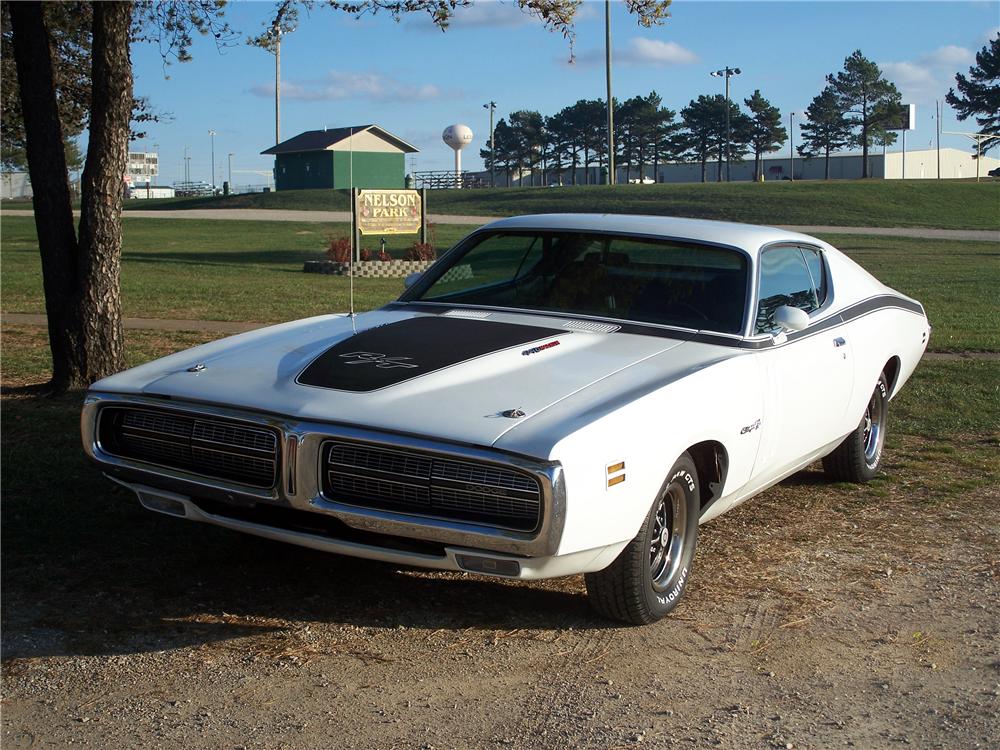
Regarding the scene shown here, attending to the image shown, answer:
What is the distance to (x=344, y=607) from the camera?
4617 mm

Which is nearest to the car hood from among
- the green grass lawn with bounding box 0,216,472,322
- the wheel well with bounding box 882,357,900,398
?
the wheel well with bounding box 882,357,900,398

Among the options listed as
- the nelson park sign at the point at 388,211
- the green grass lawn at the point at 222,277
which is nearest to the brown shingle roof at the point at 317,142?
the green grass lawn at the point at 222,277

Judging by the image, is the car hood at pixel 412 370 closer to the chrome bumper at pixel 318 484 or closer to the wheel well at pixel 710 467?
the chrome bumper at pixel 318 484

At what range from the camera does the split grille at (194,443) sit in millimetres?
4242

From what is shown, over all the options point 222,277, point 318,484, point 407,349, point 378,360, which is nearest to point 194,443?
point 318,484

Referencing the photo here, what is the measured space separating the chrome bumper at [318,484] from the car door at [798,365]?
5.08 feet

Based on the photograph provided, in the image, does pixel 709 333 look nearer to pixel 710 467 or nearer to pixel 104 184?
pixel 710 467

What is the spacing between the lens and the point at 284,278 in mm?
21156

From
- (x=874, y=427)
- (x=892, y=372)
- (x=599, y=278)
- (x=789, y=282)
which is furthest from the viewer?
(x=892, y=372)

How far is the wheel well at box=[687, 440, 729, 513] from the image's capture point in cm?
473

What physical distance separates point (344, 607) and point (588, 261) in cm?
210

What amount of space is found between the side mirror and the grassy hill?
40359 millimetres

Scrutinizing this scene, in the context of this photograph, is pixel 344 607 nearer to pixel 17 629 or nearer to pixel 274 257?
pixel 17 629

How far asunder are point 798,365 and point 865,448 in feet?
5.34
